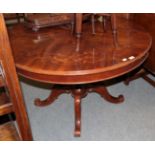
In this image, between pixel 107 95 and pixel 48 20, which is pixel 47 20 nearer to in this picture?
pixel 48 20

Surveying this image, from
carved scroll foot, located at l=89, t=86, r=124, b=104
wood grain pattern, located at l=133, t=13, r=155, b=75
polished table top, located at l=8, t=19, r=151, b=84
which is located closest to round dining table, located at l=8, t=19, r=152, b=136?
polished table top, located at l=8, t=19, r=151, b=84

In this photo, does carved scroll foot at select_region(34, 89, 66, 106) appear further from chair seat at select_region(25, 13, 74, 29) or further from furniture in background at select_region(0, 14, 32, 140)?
furniture in background at select_region(0, 14, 32, 140)

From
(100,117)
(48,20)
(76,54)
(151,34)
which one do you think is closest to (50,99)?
(100,117)

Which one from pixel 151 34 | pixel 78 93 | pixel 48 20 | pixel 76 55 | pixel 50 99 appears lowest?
pixel 50 99

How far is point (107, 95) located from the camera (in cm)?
213

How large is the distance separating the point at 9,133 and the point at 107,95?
1.14 m

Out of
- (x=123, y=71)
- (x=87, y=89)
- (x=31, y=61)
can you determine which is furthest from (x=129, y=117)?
(x=31, y=61)

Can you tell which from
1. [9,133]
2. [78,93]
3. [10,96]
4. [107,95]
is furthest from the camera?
[107,95]

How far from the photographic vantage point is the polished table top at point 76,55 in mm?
1252

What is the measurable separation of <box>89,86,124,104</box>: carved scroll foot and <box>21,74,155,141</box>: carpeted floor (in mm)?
49

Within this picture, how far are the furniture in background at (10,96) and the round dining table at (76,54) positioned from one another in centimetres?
28

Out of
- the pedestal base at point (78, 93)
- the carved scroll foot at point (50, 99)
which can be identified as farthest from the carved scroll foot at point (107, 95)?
the carved scroll foot at point (50, 99)

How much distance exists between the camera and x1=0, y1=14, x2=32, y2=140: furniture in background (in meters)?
0.81
